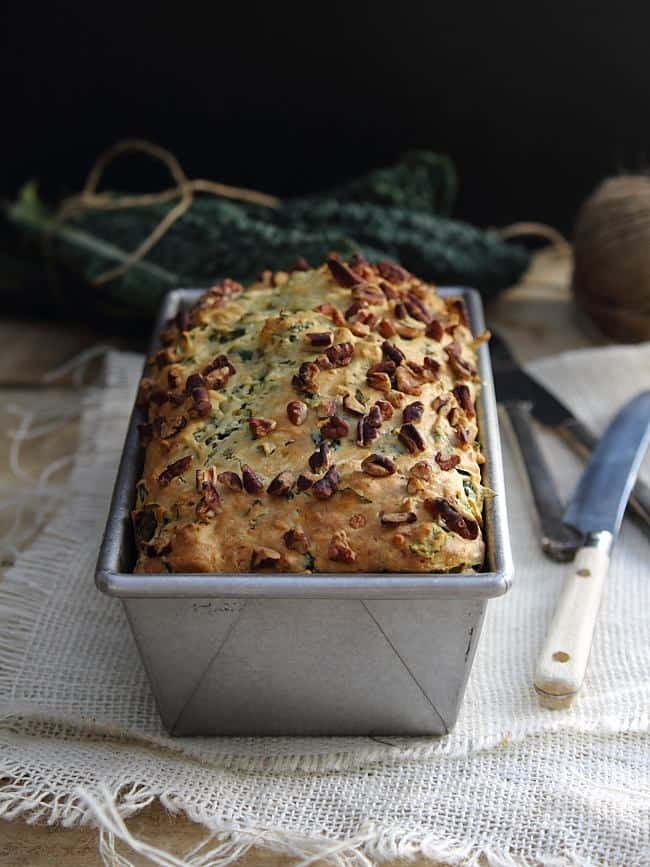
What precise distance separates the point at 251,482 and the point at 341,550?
0.63ft

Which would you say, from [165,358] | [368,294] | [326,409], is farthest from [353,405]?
[165,358]

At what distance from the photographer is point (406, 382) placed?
1893mm

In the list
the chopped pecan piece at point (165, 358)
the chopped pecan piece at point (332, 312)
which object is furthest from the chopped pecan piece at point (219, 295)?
the chopped pecan piece at point (332, 312)

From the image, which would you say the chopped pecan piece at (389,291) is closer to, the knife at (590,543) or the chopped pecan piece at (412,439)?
the chopped pecan piece at (412,439)

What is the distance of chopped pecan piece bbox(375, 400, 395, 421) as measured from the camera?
1.82 metres

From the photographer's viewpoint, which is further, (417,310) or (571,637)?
→ (417,310)

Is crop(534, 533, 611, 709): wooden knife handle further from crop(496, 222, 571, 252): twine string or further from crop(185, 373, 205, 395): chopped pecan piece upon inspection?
crop(496, 222, 571, 252): twine string

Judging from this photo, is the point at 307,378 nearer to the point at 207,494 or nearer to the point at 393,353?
the point at 393,353

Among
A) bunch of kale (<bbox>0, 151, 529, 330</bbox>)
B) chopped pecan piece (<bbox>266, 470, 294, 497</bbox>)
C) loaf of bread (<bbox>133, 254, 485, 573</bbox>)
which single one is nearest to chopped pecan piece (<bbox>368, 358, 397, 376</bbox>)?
loaf of bread (<bbox>133, 254, 485, 573</bbox>)

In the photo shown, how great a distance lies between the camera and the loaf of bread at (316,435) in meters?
1.65

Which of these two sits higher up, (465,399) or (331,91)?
(331,91)

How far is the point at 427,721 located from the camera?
1779 mm

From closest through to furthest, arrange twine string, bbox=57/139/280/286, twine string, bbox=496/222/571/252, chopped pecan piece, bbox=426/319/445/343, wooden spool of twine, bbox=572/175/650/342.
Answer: chopped pecan piece, bbox=426/319/445/343, wooden spool of twine, bbox=572/175/650/342, twine string, bbox=57/139/280/286, twine string, bbox=496/222/571/252

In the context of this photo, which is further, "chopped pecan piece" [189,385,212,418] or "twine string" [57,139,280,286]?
"twine string" [57,139,280,286]
